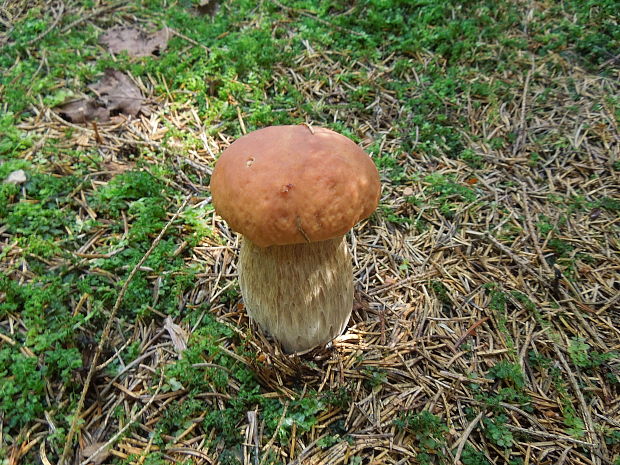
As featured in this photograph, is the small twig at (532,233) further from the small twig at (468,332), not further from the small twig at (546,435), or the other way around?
the small twig at (546,435)

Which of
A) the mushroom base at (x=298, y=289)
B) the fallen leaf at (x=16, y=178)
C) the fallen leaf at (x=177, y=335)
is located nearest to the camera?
the mushroom base at (x=298, y=289)

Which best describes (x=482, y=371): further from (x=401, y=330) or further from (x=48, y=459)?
(x=48, y=459)

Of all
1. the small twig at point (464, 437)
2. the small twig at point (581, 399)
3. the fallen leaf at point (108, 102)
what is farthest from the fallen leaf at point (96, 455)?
A: the fallen leaf at point (108, 102)

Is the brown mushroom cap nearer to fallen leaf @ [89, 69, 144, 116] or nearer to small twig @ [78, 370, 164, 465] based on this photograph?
small twig @ [78, 370, 164, 465]

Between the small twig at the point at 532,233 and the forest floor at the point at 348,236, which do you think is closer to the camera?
the forest floor at the point at 348,236

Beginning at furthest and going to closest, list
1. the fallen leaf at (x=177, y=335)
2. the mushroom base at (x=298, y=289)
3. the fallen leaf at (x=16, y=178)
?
the fallen leaf at (x=16, y=178), the fallen leaf at (x=177, y=335), the mushroom base at (x=298, y=289)

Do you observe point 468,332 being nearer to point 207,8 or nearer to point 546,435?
point 546,435

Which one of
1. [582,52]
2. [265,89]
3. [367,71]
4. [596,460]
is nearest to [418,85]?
[367,71]
